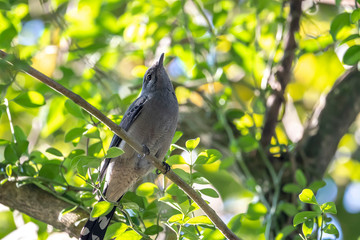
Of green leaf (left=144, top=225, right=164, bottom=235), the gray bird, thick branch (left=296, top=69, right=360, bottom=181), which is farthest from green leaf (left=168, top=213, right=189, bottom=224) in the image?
thick branch (left=296, top=69, right=360, bottom=181)

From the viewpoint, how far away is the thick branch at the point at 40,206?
3.35m

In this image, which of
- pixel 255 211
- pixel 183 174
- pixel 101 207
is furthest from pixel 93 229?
pixel 255 211

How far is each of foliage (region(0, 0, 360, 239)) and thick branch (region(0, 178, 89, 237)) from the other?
3.4 inches

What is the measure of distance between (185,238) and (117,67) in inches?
169

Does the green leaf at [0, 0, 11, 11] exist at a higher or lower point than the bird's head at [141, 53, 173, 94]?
higher

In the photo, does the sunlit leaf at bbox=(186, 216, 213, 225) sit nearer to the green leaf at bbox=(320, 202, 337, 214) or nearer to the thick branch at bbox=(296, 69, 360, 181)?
the green leaf at bbox=(320, 202, 337, 214)

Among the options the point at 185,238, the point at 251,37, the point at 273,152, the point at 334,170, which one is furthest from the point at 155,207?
the point at 334,170

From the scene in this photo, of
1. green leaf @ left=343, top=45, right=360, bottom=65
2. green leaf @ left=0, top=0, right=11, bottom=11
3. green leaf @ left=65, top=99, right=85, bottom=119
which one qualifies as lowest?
green leaf @ left=343, top=45, right=360, bottom=65

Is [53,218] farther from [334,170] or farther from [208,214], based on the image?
[334,170]

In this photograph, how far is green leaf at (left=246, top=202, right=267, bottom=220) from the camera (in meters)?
3.53

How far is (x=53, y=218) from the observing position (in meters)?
3.35

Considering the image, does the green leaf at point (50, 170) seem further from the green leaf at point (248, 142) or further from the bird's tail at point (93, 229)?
the green leaf at point (248, 142)

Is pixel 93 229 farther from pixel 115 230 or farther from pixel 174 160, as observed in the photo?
pixel 174 160

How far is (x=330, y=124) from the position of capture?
4.54m
